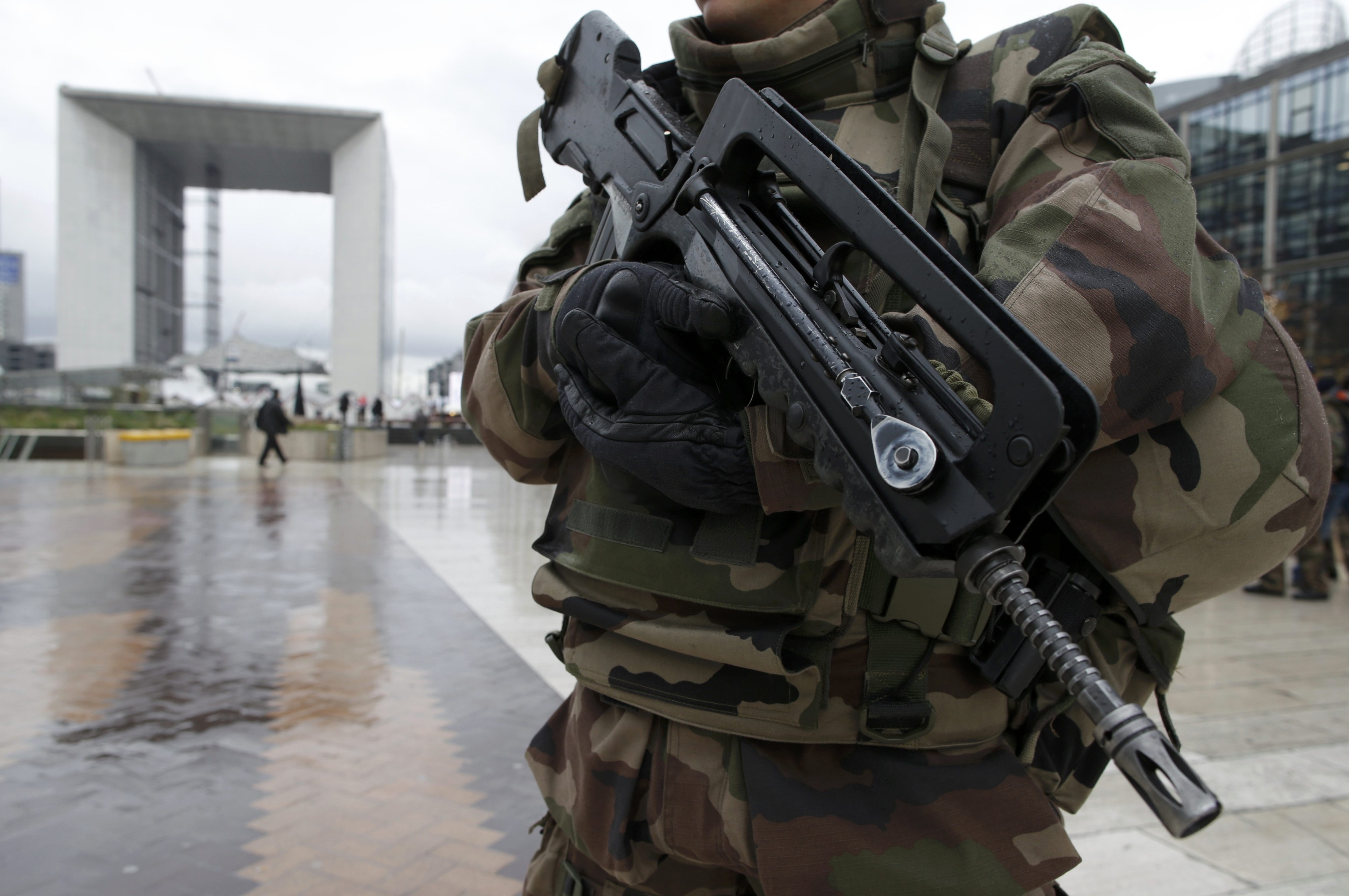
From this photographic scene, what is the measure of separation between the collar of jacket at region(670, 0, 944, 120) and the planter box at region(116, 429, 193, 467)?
17.4 metres

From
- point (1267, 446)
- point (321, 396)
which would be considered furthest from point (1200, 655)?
point (321, 396)

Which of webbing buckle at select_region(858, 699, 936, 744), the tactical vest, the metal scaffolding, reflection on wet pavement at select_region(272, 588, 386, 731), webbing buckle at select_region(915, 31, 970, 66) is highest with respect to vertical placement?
the metal scaffolding

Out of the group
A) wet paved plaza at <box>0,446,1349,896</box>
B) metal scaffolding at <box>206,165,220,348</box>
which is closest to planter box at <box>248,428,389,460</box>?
wet paved plaza at <box>0,446,1349,896</box>

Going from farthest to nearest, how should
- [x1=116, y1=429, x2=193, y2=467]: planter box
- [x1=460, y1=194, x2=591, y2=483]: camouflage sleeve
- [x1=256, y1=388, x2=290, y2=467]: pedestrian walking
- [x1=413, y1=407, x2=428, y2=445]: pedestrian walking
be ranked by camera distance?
[x1=413, y1=407, x2=428, y2=445]: pedestrian walking < [x1=256, y1=388, x2=290, y2=467]: pedestrian walking < [x1=116, y1=429, x2=193, y2=467]: planter box < [x1=460, y1=194, x2=591, y2=483]: camouflage sleeve

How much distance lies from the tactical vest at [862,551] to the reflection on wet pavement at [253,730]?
65.9 inches

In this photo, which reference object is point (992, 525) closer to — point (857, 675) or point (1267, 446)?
point (857, 675)

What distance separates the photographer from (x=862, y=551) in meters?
1.07

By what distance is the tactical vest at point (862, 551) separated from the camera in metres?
1.04

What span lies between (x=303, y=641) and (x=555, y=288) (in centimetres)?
408

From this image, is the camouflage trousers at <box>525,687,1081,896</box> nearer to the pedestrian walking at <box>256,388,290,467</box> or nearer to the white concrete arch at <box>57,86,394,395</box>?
the pedestrian walking at <box>256,388,290,467</box>

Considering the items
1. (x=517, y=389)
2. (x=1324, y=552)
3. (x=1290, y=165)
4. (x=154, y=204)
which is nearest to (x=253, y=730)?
(x=517, y=389)

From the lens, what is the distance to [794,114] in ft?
3.25

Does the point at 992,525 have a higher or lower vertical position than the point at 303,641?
higher

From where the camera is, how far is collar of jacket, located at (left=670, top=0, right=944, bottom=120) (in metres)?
1.25
